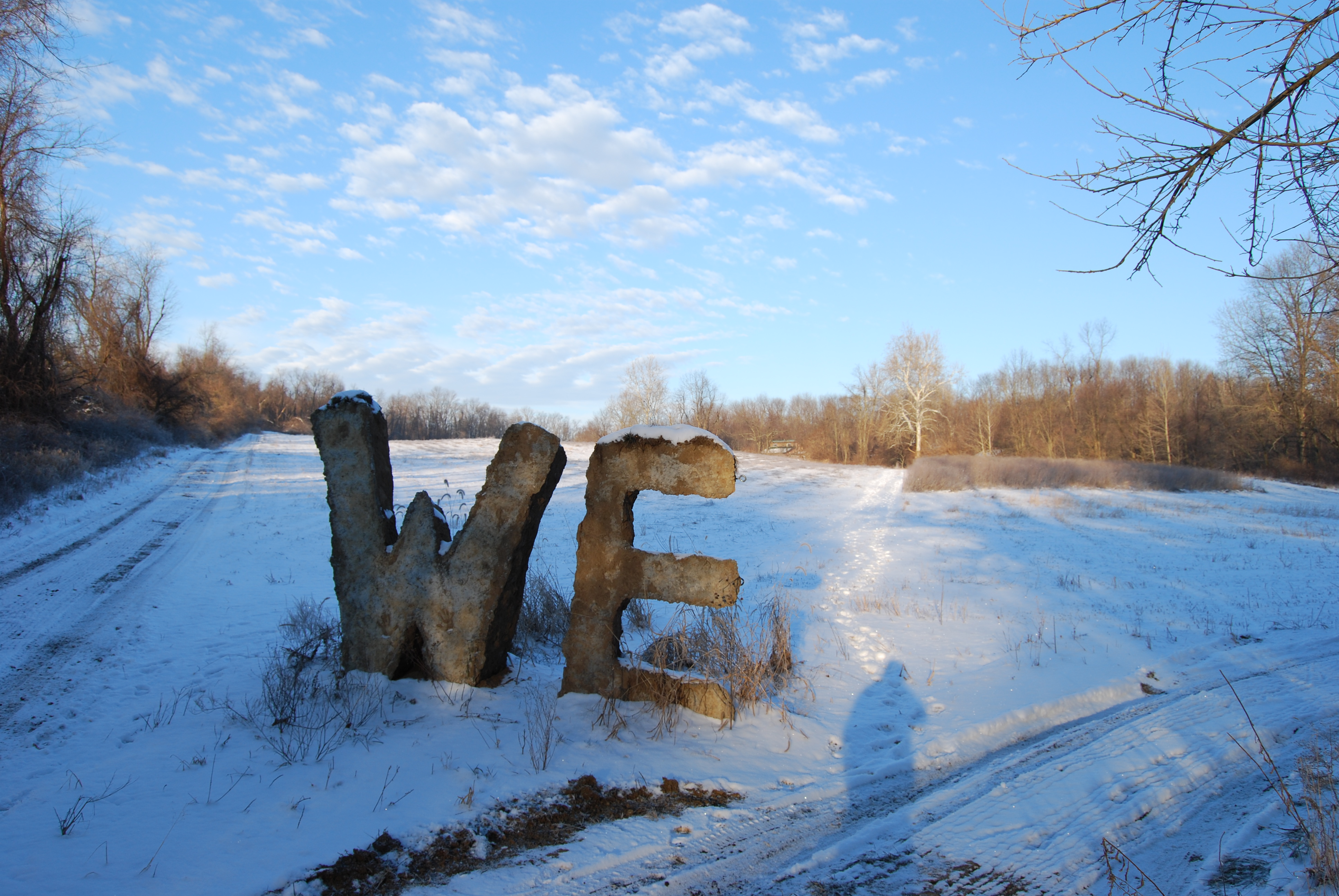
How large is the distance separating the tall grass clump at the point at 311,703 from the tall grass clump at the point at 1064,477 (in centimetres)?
2718

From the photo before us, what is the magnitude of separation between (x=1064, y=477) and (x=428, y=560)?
33.0 m

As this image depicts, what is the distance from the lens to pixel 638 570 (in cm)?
480

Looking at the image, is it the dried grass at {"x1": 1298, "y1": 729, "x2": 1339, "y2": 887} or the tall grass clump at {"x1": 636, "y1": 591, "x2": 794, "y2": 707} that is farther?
the tall grass clump at {"x1": 636, "y1": 591, "x2": 794, "y2": 707}

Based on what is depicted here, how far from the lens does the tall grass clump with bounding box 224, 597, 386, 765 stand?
4023 mm

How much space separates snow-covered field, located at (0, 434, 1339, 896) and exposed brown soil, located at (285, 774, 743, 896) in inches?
4.1

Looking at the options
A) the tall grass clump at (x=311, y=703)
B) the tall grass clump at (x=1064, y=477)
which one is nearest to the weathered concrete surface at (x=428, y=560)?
the tall grass clump at (x=311, y=703)

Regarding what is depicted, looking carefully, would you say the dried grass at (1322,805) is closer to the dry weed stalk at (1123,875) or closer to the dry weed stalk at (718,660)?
the dry weed stalk at (1123,875)

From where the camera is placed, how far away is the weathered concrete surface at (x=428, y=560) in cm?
489

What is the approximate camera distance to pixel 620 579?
4836 millimetres

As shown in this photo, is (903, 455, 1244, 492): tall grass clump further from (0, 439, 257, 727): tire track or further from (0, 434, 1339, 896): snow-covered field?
(0, 439, 257, 727): tire track

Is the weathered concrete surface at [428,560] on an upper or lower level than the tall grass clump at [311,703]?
upper

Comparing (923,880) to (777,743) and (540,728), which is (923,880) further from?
(540,728)

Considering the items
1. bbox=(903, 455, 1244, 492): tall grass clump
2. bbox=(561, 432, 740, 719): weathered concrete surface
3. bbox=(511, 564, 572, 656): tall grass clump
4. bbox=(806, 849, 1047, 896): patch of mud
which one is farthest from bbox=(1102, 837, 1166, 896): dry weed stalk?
bbox=(903, 455, 1244, 492): tall grass clump

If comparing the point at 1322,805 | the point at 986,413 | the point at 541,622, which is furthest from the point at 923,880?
the point at 986,413
